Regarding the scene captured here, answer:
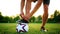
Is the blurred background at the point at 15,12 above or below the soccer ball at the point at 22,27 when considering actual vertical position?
above

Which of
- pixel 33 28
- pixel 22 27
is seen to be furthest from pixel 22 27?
pixel 33 28

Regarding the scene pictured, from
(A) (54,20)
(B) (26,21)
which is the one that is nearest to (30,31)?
(B) (26,21)

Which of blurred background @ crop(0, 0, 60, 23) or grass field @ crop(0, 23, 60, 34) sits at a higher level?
blurred background @ crop(0, 0, 60, 23)

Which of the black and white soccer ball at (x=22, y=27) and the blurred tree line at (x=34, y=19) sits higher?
the blurred tree line at (x=34, y=19)

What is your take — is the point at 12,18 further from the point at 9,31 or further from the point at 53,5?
the point at 53,5

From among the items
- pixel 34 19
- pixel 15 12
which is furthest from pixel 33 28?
pixel 15 12

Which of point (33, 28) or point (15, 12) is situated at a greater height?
point (15, 12)

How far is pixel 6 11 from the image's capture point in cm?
242

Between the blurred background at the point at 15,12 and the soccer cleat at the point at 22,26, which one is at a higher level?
the blurred background at the point at 15,12

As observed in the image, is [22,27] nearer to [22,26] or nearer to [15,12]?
[22,26]

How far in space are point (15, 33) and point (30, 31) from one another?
16 cm

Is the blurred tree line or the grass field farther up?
the blurred tree line

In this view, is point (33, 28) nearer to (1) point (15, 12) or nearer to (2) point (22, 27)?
(2) point (22, 27)

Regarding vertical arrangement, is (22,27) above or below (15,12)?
below
